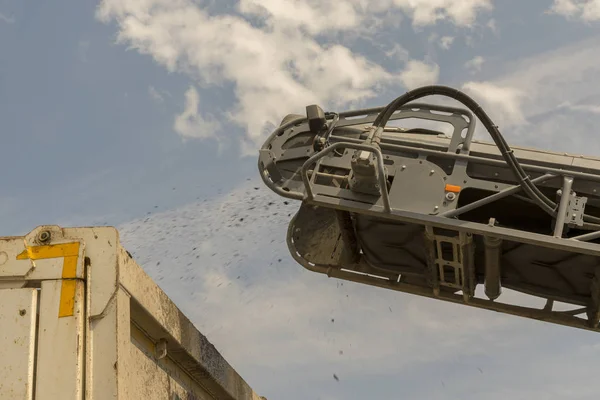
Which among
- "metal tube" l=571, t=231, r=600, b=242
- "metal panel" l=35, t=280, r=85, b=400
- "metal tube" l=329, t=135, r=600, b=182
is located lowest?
"metal panel" l=35, t=280, r=85, b=400

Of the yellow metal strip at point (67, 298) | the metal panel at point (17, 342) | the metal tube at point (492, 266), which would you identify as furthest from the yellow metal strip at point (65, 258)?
the metal tube at point (492, 266)

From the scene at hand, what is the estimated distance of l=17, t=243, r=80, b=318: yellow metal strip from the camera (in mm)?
3336

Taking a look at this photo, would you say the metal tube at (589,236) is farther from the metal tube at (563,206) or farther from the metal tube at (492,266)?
the metal tube at (492,266)

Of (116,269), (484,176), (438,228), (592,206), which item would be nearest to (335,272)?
(438,228)

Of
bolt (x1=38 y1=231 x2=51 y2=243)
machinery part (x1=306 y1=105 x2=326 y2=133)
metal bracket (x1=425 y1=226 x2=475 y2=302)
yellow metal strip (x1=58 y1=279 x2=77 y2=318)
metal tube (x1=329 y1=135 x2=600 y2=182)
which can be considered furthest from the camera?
machinery part (x1=306 y1=105 x2=326 y2=133)

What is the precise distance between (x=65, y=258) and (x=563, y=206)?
2760mm

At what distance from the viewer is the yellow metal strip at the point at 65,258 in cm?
334

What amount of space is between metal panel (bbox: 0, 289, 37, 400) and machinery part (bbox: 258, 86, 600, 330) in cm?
190

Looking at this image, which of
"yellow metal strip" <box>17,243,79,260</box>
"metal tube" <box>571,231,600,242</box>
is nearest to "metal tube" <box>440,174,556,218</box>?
"metal tube" <box>571,231,600,242</box>

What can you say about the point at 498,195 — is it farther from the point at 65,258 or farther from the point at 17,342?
the point at 17,342

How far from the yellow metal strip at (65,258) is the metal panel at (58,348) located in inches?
0.5

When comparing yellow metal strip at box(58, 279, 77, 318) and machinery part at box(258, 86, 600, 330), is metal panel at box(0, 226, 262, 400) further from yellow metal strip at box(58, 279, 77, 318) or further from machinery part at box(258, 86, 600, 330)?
machinery part at box(258, 86, 600, 330)

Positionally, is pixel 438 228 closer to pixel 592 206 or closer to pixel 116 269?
pixel 592 206

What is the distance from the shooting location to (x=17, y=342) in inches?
128
